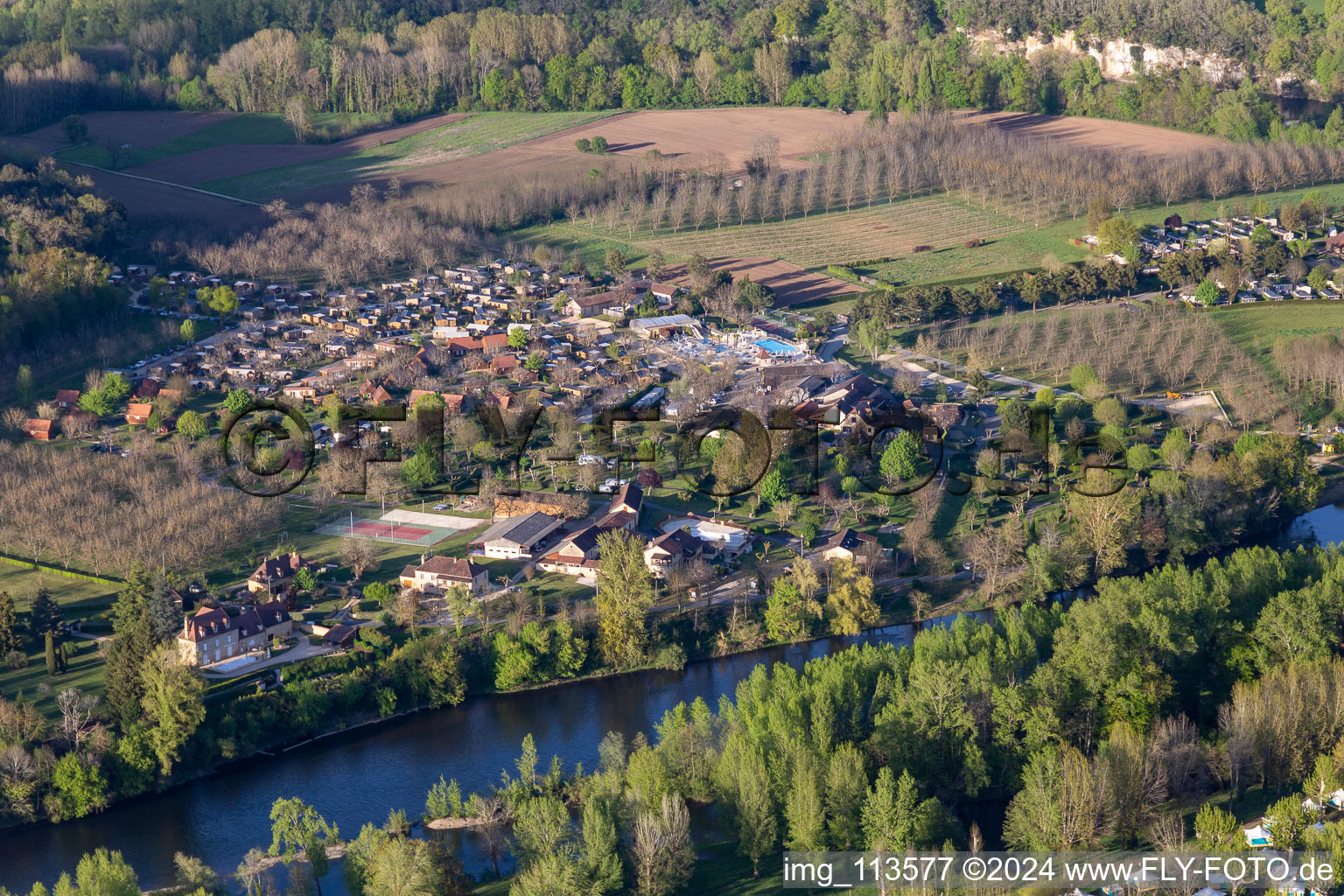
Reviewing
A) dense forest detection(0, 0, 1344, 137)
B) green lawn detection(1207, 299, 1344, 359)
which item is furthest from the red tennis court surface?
dense forest detection(0, 0, 1344, 137)

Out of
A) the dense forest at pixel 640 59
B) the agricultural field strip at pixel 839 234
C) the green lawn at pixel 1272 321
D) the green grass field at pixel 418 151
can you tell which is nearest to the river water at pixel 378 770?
the green lawn at pixel 1272 321

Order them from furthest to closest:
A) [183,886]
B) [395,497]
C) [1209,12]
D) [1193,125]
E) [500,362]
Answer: [1209,12] < [1193,125] < [500,362] < [395,497] < [183,886]

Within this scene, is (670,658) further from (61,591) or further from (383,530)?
(61,591)

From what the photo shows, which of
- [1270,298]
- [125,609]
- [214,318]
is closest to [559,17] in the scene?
[214,318]

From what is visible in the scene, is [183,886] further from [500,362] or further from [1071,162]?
[1071,162]

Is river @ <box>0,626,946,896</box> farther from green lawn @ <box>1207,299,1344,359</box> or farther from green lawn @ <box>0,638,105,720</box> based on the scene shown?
green lawn @ <box>1207,299,1344,359</box>

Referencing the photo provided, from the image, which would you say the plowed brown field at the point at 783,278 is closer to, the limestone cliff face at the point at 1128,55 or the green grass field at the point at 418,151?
the green grass field at the point at 418,151
